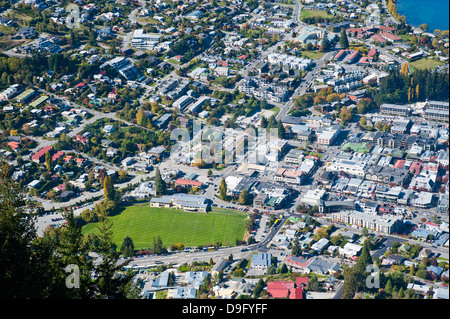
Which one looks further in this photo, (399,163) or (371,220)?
(399,163)

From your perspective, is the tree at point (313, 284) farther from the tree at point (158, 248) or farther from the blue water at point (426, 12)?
the blue water at point (426, 12)

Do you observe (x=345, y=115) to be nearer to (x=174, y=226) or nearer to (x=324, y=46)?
(x=324, y=46)

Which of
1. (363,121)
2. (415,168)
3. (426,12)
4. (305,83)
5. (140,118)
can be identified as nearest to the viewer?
(415,168)

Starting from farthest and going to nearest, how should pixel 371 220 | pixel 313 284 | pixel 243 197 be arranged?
pixel 243 197 < pixel 371 220 < pixel 313 284

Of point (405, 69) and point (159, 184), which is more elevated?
point (405, 69)

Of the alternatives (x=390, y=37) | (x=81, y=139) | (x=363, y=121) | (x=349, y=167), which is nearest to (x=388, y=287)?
(x=349, y=167)

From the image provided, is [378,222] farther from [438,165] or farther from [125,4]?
[125,4]

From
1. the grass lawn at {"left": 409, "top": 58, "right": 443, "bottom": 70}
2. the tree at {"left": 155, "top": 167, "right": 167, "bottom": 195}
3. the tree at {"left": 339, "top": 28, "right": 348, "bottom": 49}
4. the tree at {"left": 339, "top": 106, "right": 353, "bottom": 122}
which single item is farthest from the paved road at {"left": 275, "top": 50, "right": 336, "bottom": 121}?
the tree at {"left": 155, "top": 167, "right": 167, "bottom": 195}

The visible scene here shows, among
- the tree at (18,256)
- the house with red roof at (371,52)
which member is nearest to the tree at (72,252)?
the tree at (18,256)
